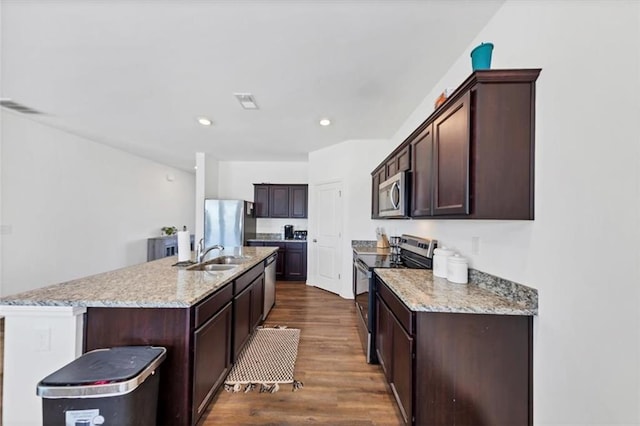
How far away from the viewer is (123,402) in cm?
112

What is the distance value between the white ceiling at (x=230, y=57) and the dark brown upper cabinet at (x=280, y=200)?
241cm

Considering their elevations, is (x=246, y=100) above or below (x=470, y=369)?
above

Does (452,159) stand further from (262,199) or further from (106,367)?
(262,199)

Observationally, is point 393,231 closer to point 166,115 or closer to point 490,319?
point 490,319

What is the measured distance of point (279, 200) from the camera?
5.96 m

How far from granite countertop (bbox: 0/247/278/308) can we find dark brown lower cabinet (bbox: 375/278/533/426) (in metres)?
1.38

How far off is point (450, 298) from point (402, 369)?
1.84 ft

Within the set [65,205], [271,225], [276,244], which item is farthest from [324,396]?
[65,205]

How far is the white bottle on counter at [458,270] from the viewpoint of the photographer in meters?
1.82

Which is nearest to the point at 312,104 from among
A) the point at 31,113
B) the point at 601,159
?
the point at 601,159

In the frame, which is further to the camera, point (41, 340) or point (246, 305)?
point (246, 305)

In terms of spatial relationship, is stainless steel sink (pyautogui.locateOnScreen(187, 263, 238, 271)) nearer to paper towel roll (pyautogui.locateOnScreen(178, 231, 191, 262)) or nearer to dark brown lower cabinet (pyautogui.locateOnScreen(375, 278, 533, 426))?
paper towel roll (pyautogui.locateOnScreen(178, 231, 191, 262))

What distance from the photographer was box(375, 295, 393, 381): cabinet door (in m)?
1.89

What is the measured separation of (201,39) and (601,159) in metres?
2.47
